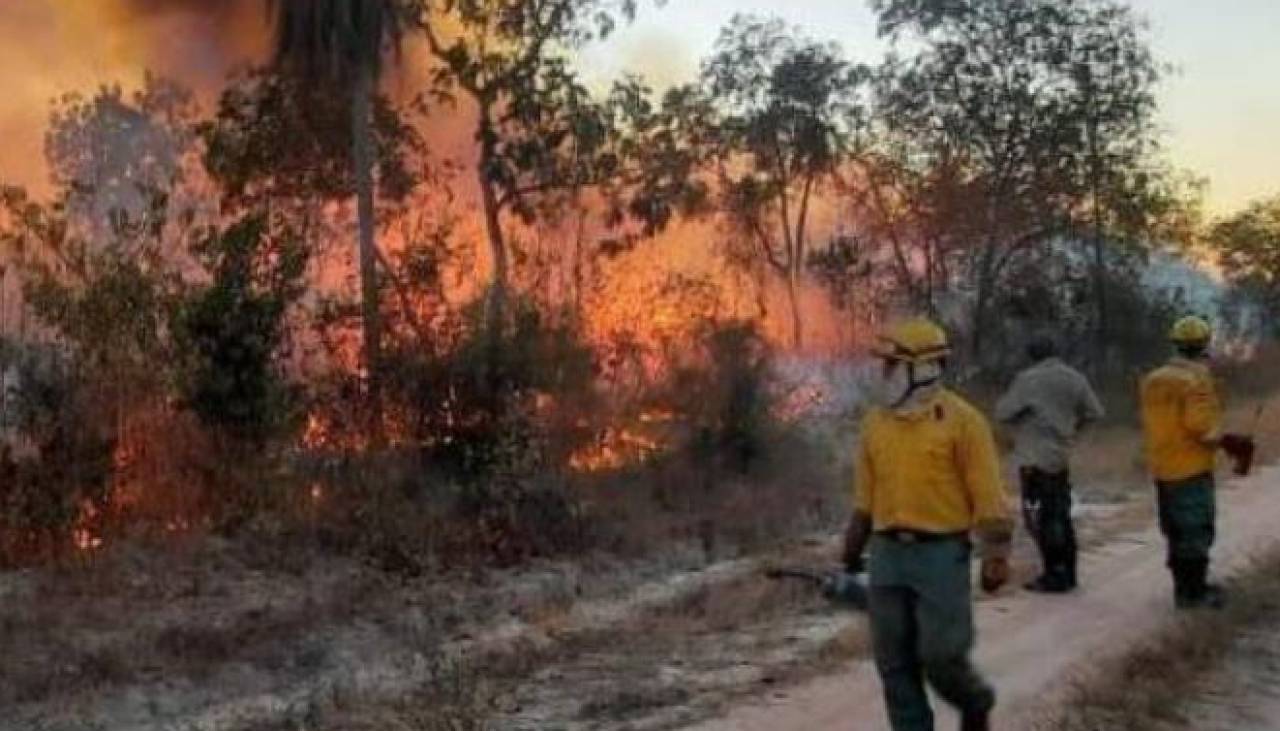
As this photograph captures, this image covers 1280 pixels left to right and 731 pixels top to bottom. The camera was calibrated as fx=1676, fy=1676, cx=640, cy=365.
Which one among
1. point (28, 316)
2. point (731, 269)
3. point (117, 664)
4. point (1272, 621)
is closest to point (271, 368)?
point (28, 316)

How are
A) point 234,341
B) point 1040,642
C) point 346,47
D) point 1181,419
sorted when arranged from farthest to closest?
1. point 346,47
2. point 234,341
3. point 1181,419
4. point 1040,642

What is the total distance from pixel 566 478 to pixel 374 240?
5.03m

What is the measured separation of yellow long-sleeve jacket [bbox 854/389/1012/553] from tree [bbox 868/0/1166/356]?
23.4 m

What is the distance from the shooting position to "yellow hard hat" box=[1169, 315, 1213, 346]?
941cm

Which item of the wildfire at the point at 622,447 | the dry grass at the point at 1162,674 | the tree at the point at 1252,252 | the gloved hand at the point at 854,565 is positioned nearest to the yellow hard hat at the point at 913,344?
the gloved hand at the point at 854,565

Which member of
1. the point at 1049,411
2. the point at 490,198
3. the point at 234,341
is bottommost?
the point at 1049,411

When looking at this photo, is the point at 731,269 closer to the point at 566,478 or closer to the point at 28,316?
the point at 566,478

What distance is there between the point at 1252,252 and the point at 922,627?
43.1 metres

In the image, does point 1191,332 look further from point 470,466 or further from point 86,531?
point 86,531

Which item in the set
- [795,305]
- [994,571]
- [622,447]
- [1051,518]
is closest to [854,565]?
[994,571]

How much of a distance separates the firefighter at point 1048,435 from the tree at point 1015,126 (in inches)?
738

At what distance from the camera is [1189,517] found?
950 centimetres

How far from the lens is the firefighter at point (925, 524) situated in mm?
5734

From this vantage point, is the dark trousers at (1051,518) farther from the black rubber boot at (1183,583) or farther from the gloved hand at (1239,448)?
the gloved hand at (1239,448)
